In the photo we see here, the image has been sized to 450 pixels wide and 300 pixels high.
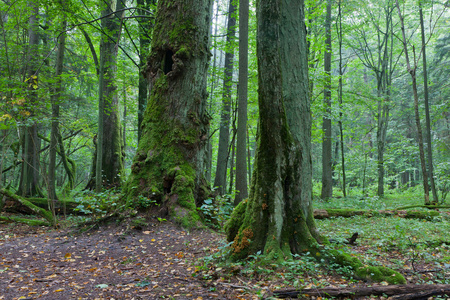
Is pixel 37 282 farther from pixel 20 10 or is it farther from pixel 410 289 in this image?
pixel 20 10

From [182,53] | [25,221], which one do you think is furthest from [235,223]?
[25,221]

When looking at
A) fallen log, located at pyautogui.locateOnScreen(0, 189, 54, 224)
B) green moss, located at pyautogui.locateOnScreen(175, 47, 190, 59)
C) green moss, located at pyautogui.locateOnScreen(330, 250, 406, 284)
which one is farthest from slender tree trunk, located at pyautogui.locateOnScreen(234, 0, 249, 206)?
fallen log, located at pyautogui.locateOnScreen(0, 189, 54, 224)

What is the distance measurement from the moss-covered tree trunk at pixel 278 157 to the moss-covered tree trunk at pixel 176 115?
2305 millimetres

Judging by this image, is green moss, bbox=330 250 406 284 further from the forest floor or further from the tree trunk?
the tree trunk

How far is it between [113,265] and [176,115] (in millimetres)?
3395

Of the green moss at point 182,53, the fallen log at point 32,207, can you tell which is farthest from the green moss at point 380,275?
the fallen log at point 32,207

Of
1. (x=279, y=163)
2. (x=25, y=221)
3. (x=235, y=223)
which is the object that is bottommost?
(x=25, y=221)

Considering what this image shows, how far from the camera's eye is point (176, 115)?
249 inches

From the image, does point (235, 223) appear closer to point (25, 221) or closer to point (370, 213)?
point (25, 221)

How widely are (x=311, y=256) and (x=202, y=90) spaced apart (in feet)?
14.5

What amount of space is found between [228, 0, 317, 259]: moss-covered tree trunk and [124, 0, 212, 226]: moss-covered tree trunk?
90.7 inches

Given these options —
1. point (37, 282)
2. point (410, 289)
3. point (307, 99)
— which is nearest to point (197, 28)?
point (307, 99)

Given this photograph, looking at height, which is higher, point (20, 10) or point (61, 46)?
point (20, 10)

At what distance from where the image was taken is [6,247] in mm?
4887
